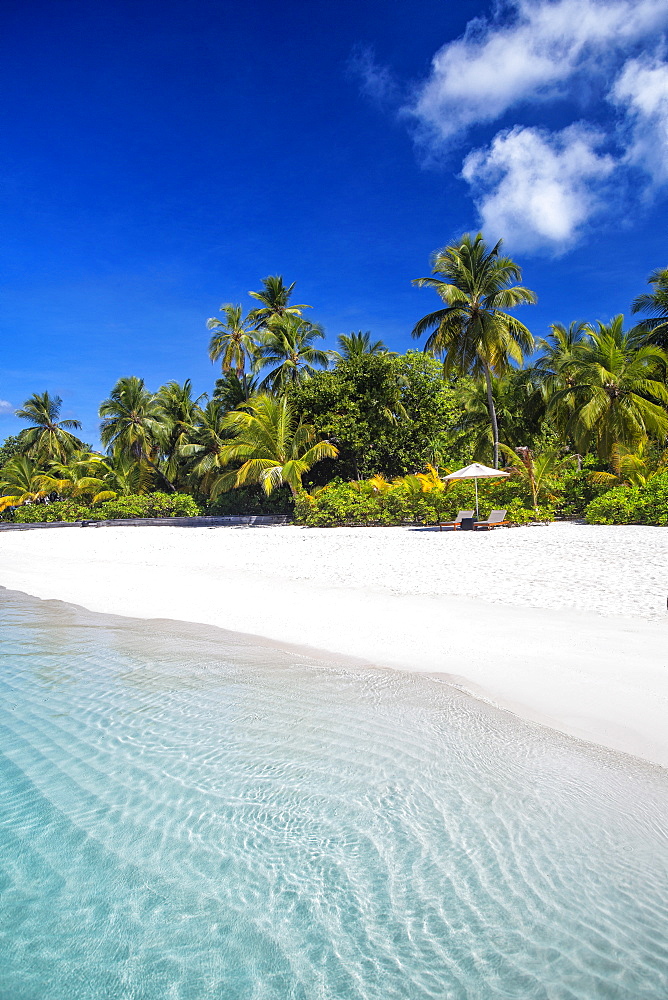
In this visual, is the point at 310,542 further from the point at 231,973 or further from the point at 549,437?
the point at 549,437

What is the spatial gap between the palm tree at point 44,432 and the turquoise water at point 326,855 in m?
44.9

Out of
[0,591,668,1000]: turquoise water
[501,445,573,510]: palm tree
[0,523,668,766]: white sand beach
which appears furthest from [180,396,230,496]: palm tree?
[0,591,668,1000]: turquoise water

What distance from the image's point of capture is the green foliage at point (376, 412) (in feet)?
80.9

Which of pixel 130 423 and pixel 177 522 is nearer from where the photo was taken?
pixel 177 522

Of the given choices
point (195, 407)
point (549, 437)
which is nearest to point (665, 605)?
point (549, 437)

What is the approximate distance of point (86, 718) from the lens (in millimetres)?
4375

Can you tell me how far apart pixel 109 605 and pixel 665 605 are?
291 inches

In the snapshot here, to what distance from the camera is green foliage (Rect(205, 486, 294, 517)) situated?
26672 millimetres

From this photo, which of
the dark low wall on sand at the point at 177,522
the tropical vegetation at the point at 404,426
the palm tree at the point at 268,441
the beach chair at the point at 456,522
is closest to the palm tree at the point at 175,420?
the tropical vegetation at the point at 404,426

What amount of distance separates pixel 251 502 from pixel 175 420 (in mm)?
10849

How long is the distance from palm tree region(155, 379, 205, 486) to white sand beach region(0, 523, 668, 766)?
63.2 ft

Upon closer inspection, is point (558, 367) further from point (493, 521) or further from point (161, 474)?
point (161, 474)

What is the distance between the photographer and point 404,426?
2541 centimetres

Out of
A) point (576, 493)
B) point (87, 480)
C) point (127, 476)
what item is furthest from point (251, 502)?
point (576, 493)
